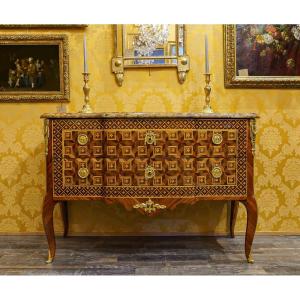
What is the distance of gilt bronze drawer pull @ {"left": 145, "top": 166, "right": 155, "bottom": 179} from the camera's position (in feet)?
8.48

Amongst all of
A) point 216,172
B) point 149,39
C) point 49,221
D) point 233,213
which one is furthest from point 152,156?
point 149,39

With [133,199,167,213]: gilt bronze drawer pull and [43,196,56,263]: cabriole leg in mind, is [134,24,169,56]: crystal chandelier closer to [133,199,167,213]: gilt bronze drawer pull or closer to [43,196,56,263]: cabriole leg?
[133,199,167,213]: gilt bronze drawer pull

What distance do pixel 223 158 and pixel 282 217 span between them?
1.23m

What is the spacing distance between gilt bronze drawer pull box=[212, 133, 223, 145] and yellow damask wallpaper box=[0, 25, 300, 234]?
2.60ft

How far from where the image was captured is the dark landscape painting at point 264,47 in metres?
3.28

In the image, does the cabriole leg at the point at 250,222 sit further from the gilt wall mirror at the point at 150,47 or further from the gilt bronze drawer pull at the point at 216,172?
the gilt wall mirror at the point at 150,47

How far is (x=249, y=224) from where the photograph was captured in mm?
2666

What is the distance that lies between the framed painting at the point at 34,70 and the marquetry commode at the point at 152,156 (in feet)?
2.77

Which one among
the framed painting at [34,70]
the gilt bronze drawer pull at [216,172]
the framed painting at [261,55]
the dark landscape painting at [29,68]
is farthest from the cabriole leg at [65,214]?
the framed painting at [261,55]

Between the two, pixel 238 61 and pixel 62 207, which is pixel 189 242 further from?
pixel 238 61

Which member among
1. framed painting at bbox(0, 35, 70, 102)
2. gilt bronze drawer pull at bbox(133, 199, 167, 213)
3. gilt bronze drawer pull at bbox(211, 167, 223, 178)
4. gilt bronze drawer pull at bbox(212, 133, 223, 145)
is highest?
framed painting at bbox(0, 35, 70, 102)

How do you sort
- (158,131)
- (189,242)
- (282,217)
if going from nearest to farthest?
1. (158,131)
2. (189,242)
3. (282,217)

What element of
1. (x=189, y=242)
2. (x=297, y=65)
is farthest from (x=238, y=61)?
(x=189, y=242)

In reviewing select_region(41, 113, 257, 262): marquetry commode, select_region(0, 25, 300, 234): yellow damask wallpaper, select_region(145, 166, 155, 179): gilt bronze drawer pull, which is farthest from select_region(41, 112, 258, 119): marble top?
select_region(0, 25, 300, 234): yellow damask wallpaper
